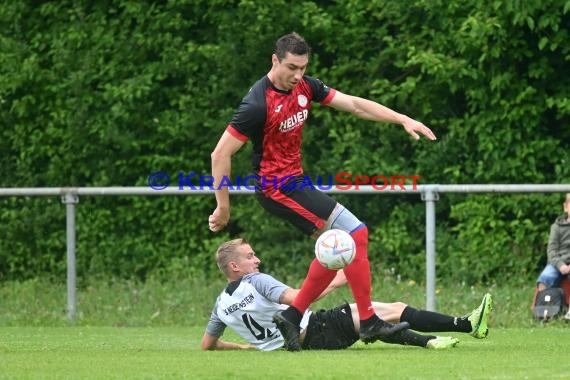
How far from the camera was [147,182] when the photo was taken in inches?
604

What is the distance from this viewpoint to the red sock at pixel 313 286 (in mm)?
7941

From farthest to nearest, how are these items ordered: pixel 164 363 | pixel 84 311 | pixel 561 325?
pixel 84 311, pixel 561 325, pixel 164 363

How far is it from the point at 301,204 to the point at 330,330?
90cm

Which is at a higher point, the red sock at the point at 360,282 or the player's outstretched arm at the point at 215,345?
the red sock at the point at 360,282

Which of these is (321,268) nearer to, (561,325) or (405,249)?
(561,325)

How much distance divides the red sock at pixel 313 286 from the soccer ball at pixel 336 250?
0.14m

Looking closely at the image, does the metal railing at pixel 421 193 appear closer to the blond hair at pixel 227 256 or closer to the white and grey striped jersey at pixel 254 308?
the blond hair at pixel 227 256

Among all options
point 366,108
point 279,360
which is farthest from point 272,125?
point 279,360

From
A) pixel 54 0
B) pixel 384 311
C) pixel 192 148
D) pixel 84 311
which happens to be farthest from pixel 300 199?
pixel 54 0

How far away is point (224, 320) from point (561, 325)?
371 cm

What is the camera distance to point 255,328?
8.26 m

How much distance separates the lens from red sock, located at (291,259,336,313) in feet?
26.1

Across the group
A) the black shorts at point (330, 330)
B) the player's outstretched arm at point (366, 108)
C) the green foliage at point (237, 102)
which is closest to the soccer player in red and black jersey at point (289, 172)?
the player's outstretched arm at point (366, 108)

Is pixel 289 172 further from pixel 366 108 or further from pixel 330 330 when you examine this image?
pixel 330 330
